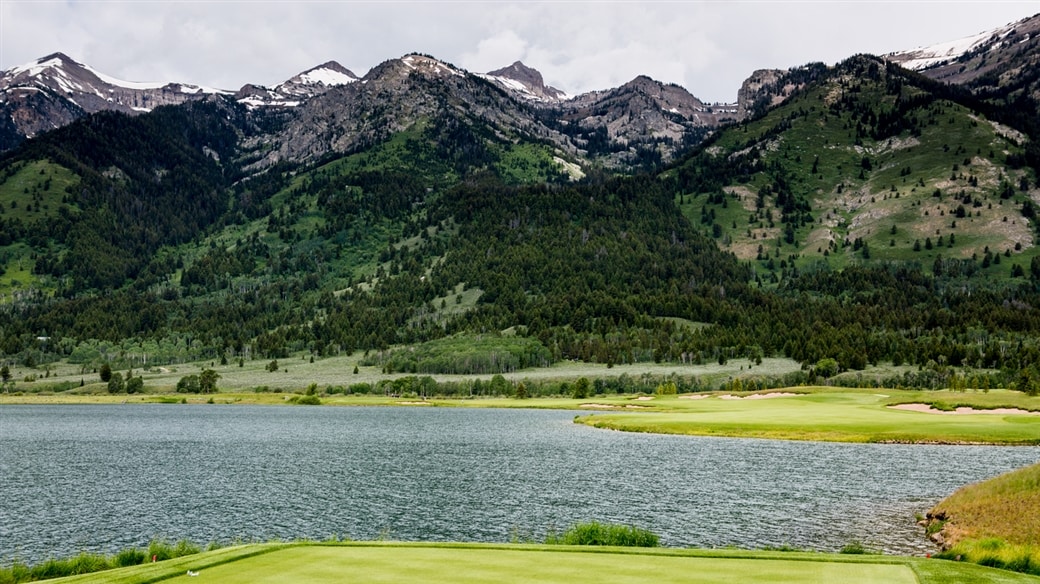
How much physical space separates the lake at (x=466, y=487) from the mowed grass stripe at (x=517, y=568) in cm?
1521

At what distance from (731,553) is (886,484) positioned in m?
43.9

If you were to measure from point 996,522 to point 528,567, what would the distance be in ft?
100

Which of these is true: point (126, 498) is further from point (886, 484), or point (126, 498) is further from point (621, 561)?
point (886, 484)

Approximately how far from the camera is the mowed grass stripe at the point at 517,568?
22.8m

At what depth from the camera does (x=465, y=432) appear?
12181cm

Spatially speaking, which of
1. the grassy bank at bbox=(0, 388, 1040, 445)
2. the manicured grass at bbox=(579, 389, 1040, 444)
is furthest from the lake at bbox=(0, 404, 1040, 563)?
the grassy bank at bbox=(0, 388, 1040, 445)

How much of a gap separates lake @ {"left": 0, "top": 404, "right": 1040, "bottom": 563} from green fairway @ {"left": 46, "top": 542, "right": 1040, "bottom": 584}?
13940 millimetres

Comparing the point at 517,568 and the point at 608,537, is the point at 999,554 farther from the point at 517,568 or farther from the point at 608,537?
the point at 517,568

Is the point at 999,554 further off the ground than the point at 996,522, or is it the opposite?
the point at 999,554

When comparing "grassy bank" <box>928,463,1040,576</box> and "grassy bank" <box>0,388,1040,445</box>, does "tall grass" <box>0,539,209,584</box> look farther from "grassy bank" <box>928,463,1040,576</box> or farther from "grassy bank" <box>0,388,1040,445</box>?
"grassy bank" <box>0,388,1040,445</box>

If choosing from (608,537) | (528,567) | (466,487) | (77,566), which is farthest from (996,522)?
(77,566)

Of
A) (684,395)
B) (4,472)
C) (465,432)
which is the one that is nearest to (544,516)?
(4,472)

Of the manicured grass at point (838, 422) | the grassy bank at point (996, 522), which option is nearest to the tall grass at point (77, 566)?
the grassy bank at point (996, 522)

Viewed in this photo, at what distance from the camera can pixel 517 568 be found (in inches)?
980
